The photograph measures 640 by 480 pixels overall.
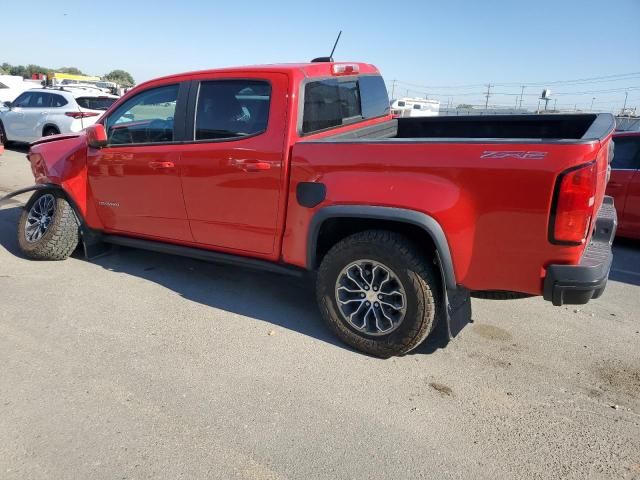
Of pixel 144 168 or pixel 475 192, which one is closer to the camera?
pixel 475 192

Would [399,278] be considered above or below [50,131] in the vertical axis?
below

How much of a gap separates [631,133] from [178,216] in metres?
5.56

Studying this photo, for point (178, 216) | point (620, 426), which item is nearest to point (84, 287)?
point (178, 216)

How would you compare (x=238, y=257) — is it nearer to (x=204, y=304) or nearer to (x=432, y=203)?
(x=204, y=304)

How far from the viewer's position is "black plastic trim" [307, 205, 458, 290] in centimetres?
287

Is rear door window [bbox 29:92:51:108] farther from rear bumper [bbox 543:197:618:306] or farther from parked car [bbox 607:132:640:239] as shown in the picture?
rear bumper [bbox 543:197:618:306]

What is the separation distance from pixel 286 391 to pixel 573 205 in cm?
190

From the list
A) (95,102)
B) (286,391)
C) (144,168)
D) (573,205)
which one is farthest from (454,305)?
(95,102)

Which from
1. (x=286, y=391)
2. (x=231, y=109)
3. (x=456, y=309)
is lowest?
(x=286, y=391)

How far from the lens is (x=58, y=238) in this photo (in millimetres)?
4770

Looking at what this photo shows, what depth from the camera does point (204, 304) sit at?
13.4 feet

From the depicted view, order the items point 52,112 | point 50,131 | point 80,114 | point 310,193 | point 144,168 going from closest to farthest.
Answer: point 310,193 → point 144,168 → point 80,114 → point 52,112 → point 50,131

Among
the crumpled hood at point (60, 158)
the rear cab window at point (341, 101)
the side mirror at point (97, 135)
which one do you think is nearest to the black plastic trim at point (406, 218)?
the rear cab window at point (341, 101)

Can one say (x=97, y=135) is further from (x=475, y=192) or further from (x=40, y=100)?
(x=40, y=100)
